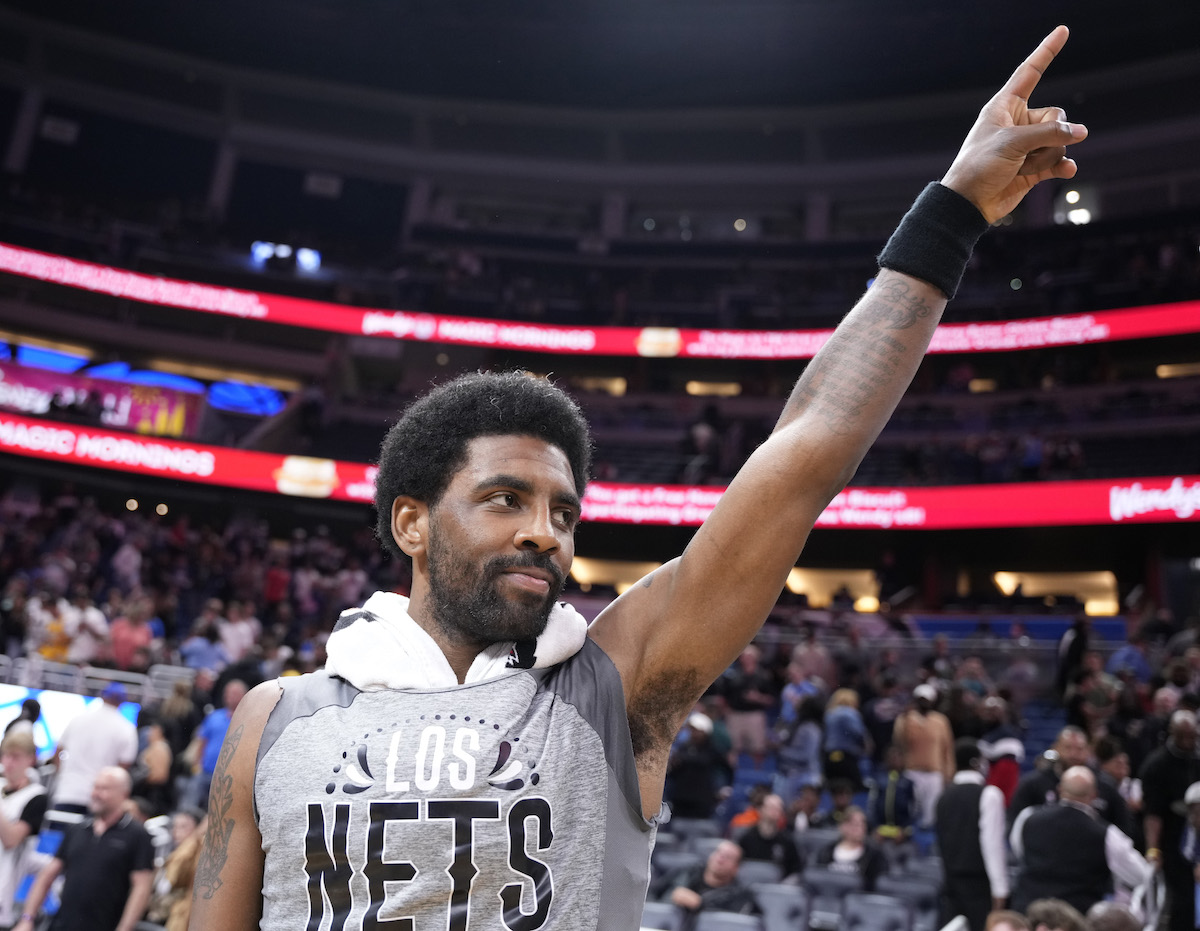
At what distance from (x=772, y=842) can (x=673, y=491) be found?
1330 cm

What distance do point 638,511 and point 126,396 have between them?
11.6 m

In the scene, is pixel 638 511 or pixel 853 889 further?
pixel 638 511

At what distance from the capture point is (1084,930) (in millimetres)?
4336

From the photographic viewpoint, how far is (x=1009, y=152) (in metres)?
1.58

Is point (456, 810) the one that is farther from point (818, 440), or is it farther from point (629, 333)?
point (629, 333)

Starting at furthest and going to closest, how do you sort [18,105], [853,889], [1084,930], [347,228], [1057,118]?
[347,228]
[18,105]
[853,889]
[1084,930]
[1057,118]

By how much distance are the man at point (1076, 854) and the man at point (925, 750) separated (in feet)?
9.29

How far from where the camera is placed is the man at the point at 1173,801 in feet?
19.3

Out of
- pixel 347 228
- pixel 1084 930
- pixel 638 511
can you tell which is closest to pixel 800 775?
pixel 1084 930

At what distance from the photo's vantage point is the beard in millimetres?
1565

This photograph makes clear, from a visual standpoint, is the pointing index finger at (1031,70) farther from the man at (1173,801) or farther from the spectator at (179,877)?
the man at (1173,801)

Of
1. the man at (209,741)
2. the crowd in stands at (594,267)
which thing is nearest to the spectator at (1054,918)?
the man at (209,741)

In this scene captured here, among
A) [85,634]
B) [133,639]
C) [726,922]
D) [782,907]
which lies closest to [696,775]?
[782,907]

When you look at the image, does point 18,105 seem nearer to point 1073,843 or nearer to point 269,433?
point 269,433
